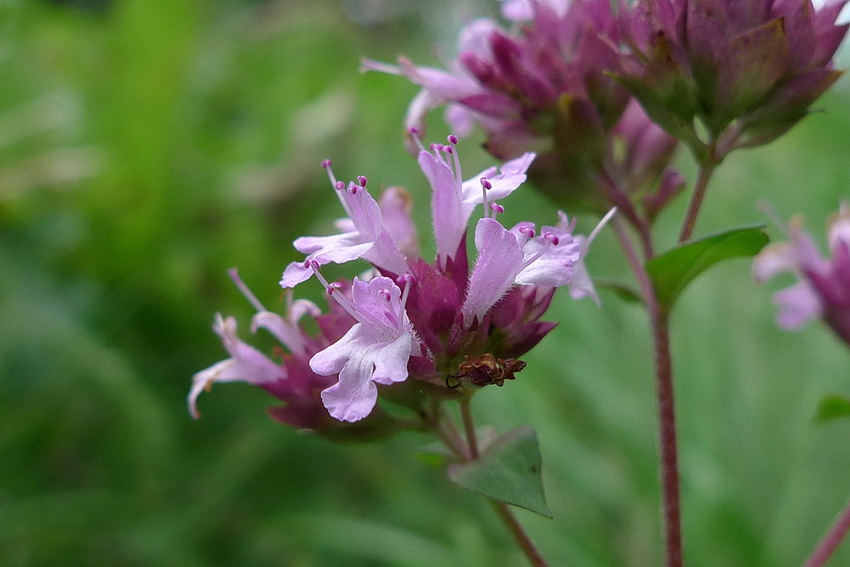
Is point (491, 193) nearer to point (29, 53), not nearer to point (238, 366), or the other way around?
point (238, 366)

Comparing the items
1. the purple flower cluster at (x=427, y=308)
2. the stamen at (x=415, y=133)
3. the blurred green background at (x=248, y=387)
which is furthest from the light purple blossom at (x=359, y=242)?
the blurred green background at (x=248, y=387)

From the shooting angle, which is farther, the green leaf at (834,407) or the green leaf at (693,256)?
the green leaf at (834,407)

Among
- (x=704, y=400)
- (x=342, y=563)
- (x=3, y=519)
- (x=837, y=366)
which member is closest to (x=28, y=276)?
(x=3, y=519)

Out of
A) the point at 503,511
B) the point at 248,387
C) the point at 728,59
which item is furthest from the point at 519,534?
the point at 248,387

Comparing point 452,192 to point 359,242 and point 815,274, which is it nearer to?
point 359,242

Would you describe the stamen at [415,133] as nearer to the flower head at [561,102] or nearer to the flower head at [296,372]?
the flower head at [561,102]
